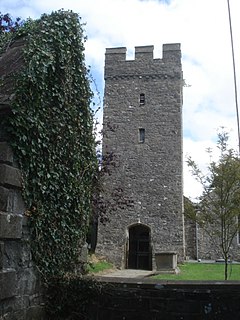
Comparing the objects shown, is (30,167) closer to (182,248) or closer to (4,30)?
(4,30)

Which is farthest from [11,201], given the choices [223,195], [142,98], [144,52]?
[144,52]

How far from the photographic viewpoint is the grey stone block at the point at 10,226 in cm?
385

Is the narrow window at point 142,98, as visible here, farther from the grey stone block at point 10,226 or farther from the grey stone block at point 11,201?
the grey stone block at point 10,226

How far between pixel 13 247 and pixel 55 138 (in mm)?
1459

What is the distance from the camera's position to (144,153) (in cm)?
2278

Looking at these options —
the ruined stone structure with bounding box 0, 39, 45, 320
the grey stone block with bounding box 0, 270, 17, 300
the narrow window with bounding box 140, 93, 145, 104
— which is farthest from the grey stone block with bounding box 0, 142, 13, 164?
the narrow window with bounding box 140, 93, 145, 104

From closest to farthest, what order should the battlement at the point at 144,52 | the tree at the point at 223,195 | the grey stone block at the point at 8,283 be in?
the grey stone block at the point at 8,283 → the tree at the point at 223,195 → the battlement at the point at 144,52

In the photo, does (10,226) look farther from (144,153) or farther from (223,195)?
(144,153)

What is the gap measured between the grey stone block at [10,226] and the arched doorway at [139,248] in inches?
697

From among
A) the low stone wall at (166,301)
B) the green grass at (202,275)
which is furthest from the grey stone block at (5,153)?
the green grass at (202,275)

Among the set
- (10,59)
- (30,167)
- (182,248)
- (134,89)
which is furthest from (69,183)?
(134,89)

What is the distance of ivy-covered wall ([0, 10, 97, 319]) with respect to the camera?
13.6 feet

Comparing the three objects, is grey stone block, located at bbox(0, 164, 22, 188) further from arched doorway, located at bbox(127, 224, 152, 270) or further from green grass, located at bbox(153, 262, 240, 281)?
arched doorway, located at bbox(127, 224, 152, 270)

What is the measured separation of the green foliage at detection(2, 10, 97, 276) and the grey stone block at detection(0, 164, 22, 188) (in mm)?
112
